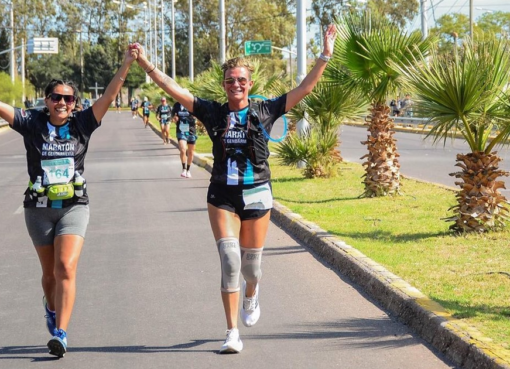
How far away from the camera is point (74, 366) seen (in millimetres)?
6148

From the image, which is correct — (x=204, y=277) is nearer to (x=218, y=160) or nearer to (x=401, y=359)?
(x=218, y=160)

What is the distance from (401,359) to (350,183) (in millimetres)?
11800

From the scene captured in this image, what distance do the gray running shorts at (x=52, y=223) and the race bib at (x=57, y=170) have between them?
190mm

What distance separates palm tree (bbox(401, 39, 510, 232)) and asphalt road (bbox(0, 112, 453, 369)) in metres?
1.93

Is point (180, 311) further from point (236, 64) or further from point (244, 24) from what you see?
point (244, 24)

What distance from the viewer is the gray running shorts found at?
6.43m

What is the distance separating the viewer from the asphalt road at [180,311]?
248 inches

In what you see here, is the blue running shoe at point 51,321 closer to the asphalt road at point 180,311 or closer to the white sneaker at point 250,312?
the asphalt road at point 180,311

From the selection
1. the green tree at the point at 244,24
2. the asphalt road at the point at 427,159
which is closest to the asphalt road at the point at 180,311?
the asphalt road at the point at 427,159

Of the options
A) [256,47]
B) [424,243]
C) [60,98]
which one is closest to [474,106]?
[424,243]

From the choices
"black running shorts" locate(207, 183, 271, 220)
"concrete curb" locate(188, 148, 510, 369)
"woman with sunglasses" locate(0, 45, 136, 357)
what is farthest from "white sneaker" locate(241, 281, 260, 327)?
Answer: "woman with sunglasses" locate(0, 45, 136, 357)

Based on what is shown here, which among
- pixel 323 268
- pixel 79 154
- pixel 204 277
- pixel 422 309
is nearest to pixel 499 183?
pixel 323 268

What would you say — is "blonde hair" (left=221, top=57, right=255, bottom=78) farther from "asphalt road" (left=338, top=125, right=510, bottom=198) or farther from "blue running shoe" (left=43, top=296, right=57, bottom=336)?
"asphalt road" (left=338, top=125, right=510, bottom=198)

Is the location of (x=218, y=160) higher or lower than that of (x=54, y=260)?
higher
